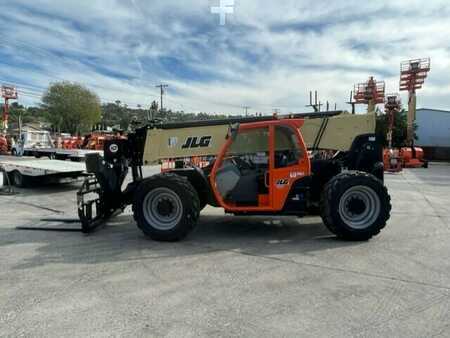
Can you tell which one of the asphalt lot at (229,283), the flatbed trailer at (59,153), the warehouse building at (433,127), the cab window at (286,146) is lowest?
the asphalt lot at (229,283)

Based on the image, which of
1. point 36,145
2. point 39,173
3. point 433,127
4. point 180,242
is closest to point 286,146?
point 180,242

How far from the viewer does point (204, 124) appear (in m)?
6.72

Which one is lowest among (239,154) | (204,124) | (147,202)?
(147,202)

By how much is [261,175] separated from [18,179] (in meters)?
10.1

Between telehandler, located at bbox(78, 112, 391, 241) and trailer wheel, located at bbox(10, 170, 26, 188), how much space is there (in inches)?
270

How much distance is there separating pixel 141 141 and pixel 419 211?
6895mm

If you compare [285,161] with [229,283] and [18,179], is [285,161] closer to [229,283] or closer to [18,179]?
[229,283]

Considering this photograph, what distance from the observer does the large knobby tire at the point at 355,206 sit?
597 centimetres

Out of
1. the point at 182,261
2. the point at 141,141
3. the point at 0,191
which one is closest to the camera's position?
the point at 182,261

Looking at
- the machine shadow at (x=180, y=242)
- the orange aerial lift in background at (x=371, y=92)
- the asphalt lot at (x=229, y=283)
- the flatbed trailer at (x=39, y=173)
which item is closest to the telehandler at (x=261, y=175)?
the machine shadow at (x=180, y=242)

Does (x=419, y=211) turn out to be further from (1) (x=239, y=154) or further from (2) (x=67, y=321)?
(2) (x=67, y=321)

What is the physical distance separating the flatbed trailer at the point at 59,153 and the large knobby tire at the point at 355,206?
12540mm

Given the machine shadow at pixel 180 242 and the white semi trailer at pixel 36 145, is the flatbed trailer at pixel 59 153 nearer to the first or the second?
the white semi trailer at pixel 36 145

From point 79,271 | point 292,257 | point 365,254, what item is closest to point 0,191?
point 79,271
